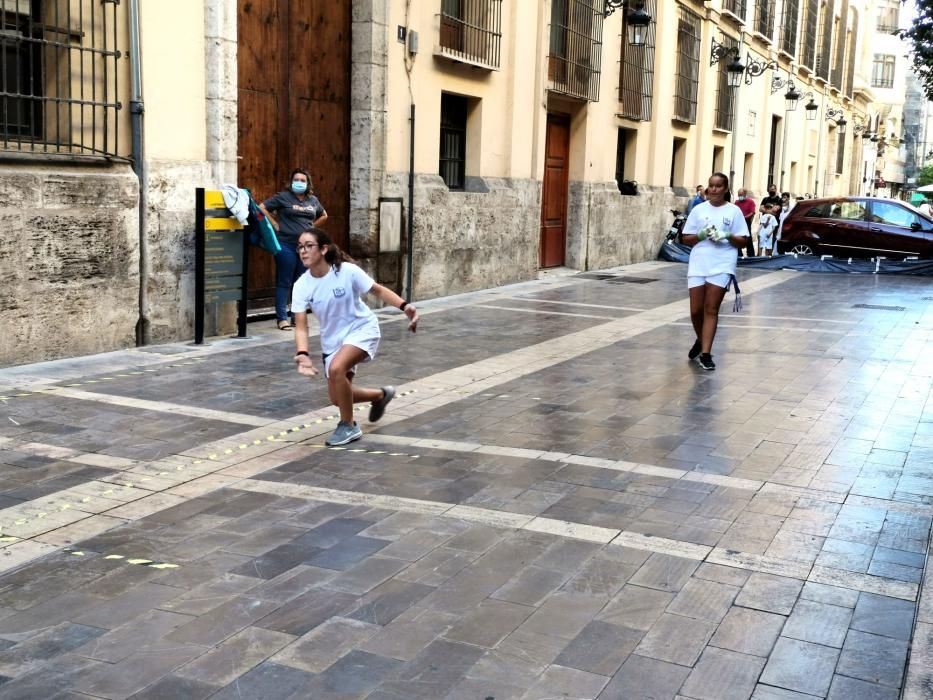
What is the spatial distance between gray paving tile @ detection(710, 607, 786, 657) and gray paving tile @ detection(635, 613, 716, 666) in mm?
49

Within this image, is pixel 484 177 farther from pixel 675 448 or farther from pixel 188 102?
pixel 675 448

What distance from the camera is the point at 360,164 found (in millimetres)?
12898

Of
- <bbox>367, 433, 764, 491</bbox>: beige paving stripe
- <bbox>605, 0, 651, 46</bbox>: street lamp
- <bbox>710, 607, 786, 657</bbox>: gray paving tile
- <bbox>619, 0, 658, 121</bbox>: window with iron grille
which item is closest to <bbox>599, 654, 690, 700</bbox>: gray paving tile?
<bbox>710, 607, 786, 657</bbox>: gray paving tile

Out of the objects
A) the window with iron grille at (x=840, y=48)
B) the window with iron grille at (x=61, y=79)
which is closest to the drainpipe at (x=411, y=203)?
the window with iron grille at (x=61, y=79)

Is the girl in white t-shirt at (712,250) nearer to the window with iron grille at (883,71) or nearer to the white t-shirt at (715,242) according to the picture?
the white t-shirt at (715,242)

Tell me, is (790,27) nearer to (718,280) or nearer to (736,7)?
(736,7)

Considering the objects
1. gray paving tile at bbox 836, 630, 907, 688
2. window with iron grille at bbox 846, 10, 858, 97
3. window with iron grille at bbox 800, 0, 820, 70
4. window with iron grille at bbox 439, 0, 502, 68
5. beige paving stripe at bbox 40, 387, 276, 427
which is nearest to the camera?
gray paving tile at bbox 836, 630, 907, 688

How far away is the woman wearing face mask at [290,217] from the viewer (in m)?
10.8

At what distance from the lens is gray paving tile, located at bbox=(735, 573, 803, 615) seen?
407 centimetres

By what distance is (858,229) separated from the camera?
21.5 meters

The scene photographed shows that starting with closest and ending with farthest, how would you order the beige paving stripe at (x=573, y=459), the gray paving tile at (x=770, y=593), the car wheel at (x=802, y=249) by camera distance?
1. the gray paving tile at (x=770, y=593)
2. the beige paving stripe at (x=573, y=459)
3. the car wheel at (x=802, y=249)

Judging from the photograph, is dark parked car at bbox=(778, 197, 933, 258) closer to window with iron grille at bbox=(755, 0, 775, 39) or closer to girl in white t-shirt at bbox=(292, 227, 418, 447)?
window with iron grille at bbox=(755, 0, 775, 39)

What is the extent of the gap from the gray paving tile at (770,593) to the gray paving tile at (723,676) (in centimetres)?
47

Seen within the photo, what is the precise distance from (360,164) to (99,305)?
14.8ft
